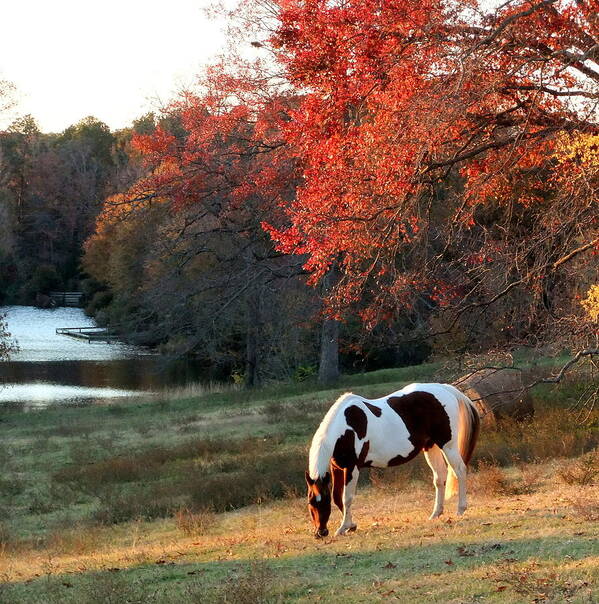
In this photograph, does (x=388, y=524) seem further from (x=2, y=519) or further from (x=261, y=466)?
(x=2, y=519)

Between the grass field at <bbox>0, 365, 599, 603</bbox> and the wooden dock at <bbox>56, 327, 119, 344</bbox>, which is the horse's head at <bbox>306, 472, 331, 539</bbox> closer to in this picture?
the grass field at <bbox>0, 365, 599, 603</bbox>

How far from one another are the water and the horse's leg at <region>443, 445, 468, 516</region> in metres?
24.0

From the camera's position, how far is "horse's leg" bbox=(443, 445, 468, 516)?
11742 millimetres

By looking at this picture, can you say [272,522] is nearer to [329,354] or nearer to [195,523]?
[195,523]

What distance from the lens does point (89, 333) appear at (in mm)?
67812

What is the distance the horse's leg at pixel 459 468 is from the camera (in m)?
11.7

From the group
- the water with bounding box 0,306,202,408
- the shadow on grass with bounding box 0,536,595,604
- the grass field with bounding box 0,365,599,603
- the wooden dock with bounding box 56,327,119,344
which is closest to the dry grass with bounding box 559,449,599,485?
the grass field with bounding box 0,365,599,603

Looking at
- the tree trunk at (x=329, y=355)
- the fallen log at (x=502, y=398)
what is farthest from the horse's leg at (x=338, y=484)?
the tree trunk at (x=329, y=355)

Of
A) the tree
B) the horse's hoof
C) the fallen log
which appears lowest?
the horse's hoof

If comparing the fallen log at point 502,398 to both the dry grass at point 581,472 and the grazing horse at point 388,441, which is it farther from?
the grazing horse at point 388,441

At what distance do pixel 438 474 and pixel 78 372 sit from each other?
3806 centimetres

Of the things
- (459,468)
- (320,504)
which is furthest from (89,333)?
(320,504)

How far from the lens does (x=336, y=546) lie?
10383 millimetres

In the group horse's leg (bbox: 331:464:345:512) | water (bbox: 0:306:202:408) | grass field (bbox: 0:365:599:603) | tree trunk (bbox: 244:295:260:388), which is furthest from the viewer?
water (bbox: 0:306:202:408)
